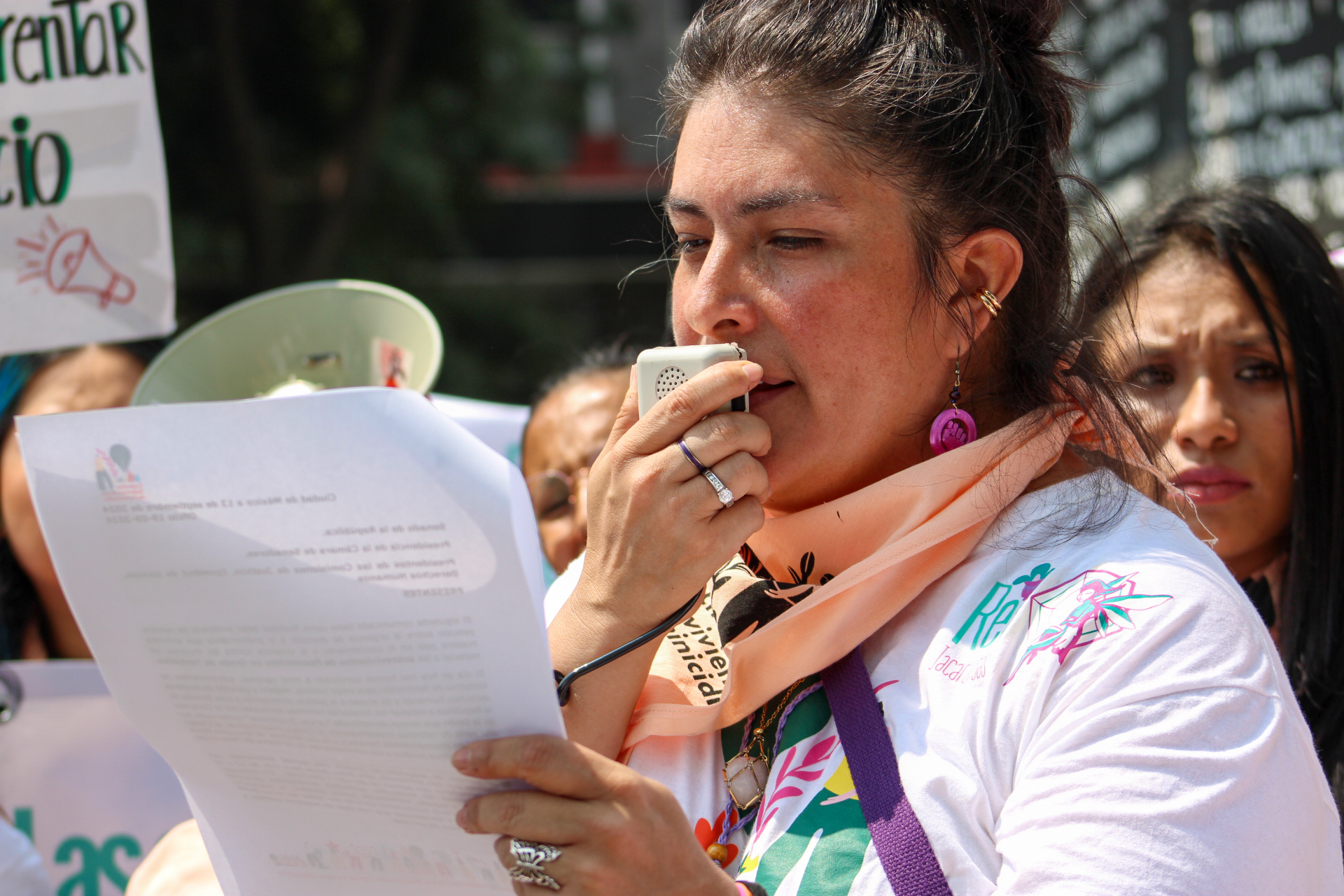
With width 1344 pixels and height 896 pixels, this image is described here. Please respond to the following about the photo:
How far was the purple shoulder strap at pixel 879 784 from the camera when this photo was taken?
1.20 m

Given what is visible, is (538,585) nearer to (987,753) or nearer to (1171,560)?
(987,753)

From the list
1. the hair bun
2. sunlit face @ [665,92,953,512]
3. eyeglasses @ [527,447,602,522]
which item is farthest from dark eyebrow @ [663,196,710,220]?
eyeglasses @ [527,447,602,522]

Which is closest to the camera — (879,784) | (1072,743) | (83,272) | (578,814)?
(578,814)

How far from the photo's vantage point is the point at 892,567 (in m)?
1.45

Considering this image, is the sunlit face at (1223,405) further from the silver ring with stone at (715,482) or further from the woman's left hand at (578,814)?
the woman's left hand at (578,814)

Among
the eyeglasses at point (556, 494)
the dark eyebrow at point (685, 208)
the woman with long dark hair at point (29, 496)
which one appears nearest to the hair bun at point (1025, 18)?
the dark eyebrow at point (685, 208)

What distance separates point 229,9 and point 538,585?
6790 mm

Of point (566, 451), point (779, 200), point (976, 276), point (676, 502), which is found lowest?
point (566, 451)

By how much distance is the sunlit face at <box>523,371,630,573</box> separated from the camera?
284 centimetres

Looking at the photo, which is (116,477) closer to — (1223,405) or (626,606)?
(626,606)

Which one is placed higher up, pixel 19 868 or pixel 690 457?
pixel 690 457

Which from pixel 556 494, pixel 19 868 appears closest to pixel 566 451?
pixel 556 494

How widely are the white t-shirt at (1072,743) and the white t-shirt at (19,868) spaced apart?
1.15 metres

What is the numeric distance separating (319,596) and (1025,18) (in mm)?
1182
